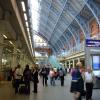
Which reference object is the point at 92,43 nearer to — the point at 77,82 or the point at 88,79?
the point at 88,79

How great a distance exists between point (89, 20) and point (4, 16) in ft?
113

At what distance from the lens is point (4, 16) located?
16.6m

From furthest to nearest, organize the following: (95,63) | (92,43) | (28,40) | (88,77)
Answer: (28,40)
(92,43)
(95,63)
(88,77)

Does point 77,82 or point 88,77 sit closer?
point 77,82

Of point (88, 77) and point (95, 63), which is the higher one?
point (95, 63)

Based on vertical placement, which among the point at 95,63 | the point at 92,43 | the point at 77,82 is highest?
the point at 92,43

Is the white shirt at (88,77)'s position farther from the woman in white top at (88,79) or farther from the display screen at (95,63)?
the display screen at (95,63)

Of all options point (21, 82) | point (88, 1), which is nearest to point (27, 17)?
point (21, 82)

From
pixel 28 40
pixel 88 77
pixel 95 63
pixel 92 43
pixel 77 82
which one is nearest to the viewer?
pixel 77 82

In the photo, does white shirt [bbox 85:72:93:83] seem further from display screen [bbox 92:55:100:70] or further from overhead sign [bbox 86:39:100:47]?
overhead sign [bbox 86:39:100:47]

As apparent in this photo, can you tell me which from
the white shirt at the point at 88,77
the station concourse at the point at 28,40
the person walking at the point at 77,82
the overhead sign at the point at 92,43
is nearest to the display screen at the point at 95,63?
the station concourse at the point at 28,40

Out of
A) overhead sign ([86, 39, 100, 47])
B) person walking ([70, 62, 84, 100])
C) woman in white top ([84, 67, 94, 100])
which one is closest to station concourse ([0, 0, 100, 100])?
overhead sign ([86, 39, 100, 47])

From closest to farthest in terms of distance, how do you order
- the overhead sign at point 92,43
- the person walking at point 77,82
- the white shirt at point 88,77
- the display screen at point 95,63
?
the person walking at point 77,82, the white shirt at point 88,77, the display screen at point 95,63, the overhead sign at point 92,43

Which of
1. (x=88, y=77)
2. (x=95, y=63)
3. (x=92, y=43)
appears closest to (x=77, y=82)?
(x=88, y=77)
